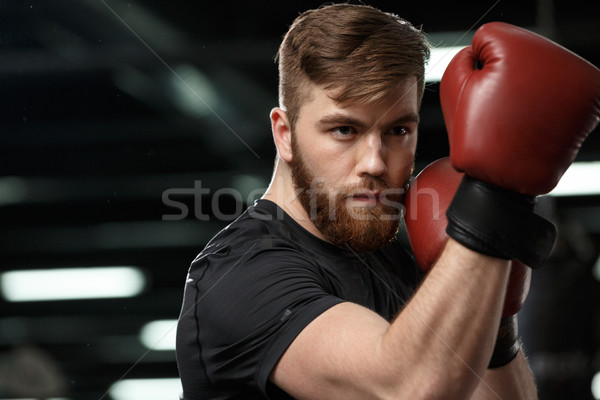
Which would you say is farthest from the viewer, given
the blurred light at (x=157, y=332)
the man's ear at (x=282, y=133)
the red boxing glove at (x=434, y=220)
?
the blurred light at (x=157, y=332)

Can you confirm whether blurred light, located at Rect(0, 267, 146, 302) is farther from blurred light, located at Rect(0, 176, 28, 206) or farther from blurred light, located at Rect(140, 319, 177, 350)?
blurred light, located at Rect(0, 176, 28, 206)

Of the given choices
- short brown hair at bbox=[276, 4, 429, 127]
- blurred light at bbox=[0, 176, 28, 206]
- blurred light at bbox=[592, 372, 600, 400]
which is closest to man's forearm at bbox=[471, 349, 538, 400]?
short brown hair at bbox=[276, 4, 429, 127]

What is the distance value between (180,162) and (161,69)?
0.54 meters

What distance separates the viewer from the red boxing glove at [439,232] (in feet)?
3.57

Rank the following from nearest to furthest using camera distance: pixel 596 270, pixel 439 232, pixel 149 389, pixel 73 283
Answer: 1. pixel 439 232
2. pixel 596 270
3. pixel 73 283
4. pixel 149 389

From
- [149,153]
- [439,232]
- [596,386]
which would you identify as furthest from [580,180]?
[439,232]

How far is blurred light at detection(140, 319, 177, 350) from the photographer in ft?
12.1

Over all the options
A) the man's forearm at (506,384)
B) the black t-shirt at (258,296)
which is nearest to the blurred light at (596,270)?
the man's forearm at (506,384)

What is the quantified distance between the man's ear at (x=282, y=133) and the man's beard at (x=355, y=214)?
0.32 ft

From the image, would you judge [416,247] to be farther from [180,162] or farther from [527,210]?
[180,162]

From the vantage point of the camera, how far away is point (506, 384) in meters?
1.29

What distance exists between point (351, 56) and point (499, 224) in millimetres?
564

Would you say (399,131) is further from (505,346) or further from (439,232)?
(505,346)

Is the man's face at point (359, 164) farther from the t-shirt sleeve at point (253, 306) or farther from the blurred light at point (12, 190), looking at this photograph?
the blurred light at point (12, 190)
